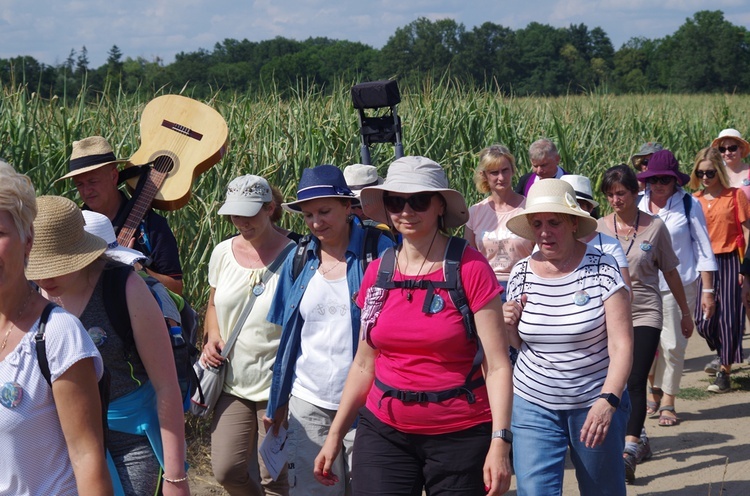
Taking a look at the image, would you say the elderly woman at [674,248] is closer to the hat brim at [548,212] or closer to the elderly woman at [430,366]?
the hat brim at [548,212]

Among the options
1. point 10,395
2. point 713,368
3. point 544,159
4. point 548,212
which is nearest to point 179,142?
point 548,212

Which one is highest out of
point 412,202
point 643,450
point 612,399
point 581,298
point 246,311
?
point 412,202

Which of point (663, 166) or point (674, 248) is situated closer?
point (663, 166)

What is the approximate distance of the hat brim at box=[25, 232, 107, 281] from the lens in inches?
111

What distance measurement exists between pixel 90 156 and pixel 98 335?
2.05m

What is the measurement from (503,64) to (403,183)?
28220 millimetres

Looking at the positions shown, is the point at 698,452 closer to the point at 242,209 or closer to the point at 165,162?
the point at 242,209

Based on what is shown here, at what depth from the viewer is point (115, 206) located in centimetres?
476

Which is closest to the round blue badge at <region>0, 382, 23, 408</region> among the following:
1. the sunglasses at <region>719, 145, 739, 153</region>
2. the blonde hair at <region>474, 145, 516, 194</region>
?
the blonde hair at <region>474, 145, 516, 194</region>

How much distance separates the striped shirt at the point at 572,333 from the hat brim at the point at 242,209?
1445mm

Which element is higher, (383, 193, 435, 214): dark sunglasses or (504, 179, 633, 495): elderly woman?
(383, 193, 435, 214): dark sunglasses

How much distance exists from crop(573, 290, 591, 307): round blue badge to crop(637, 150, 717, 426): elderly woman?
3117mm

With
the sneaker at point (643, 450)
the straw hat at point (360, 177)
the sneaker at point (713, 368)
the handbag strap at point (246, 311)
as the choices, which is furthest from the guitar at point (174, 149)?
the sneaker at point (713, 368)

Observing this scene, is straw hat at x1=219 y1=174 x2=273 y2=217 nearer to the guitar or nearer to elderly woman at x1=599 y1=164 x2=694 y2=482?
the guitar
